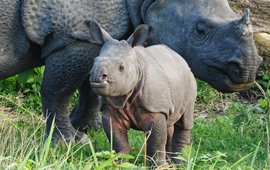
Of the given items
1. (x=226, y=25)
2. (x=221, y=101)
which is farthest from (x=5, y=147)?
(x=221, y=101)

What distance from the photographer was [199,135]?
6.15 metres

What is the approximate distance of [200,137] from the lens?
6.05 meters

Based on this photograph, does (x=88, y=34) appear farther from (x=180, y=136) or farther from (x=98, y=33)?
(x=180, y=136)

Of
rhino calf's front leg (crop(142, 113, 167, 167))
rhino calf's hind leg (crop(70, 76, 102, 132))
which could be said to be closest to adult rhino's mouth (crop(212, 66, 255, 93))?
rhino calf's front leg (crop(142, 113, 167, 167))

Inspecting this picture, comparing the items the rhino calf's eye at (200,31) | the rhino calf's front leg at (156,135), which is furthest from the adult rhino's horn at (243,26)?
the rhino calf's front leg at (156,135)

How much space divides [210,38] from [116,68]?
115 centimetres

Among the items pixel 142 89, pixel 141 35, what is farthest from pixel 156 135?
pixel 141 35

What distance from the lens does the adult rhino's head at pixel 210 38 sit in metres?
4.75

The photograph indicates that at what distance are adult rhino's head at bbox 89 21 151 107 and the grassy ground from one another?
40cm

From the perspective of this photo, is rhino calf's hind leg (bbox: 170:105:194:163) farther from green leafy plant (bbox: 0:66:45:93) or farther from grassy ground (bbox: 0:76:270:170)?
green leafy plant (bbox: 0:66:45:93)

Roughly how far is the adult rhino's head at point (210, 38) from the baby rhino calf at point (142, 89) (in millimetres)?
331

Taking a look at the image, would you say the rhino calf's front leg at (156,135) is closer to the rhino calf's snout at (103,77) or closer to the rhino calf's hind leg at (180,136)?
the rhino calf's hind leg at (180,136)

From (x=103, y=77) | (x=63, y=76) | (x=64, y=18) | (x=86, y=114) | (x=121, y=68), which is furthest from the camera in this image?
(x=86, y=114)

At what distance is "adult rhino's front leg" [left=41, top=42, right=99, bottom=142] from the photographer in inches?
208
